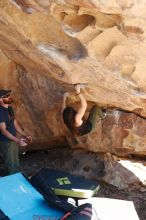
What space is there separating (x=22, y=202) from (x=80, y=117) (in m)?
1.90

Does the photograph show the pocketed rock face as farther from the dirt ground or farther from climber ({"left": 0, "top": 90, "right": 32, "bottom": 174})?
climber ({"left": 0, "top": 90, "right": 32, "bottom": 174})

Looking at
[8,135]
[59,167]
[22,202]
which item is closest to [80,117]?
[8,135]

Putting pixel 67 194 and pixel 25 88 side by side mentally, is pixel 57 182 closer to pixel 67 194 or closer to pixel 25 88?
pixel 67 194

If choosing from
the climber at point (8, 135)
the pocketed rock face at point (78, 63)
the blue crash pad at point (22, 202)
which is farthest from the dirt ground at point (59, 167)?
the blue crash pad at point (22, 202)

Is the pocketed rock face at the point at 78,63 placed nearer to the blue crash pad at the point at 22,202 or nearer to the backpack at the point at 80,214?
the blue crash pad at the point at 22,202

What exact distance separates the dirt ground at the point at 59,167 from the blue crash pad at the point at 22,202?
1885 mm

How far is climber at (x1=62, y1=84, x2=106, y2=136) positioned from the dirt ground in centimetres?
93

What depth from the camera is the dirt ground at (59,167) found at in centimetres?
671

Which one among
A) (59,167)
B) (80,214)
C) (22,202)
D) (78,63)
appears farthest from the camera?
(59,167)

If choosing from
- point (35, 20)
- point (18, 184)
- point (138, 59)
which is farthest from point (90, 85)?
point (18, 184)

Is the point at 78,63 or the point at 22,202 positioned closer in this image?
the point at 22,202

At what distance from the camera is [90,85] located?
20.0ft

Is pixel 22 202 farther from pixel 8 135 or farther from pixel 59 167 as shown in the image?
pixel 59 167

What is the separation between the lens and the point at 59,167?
7383 millimetres
